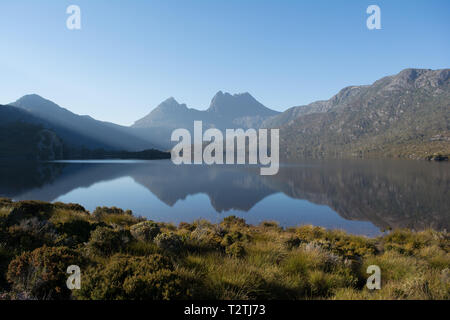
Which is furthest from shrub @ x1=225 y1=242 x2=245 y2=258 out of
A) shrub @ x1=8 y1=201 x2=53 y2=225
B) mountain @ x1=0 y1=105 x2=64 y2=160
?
mountain @ x1=0 y1=105 x2=64 y2=160

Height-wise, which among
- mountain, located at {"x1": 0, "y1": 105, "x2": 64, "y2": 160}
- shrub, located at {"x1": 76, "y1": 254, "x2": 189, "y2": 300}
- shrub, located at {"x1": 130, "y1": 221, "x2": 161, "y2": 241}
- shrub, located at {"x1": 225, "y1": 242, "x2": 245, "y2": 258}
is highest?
mountain, located at {"x1": 0, "y1": 105, "x2": 64, "y2": 160}

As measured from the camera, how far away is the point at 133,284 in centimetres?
456

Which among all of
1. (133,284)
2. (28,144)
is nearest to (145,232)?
(133,284)

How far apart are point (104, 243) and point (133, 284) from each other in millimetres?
3378

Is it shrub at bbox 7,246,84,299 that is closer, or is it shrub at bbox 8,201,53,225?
shrub at bbox 7,246,84,299

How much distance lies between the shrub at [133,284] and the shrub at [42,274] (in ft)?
3.14

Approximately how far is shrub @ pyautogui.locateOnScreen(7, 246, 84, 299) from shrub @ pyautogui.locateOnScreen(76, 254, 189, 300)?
96cm

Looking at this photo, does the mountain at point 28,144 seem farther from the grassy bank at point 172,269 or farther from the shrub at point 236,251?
the shrub at point 236,251

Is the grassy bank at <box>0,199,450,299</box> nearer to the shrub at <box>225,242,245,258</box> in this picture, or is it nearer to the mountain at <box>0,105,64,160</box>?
the shrub at <box>225,242,245,258</box>

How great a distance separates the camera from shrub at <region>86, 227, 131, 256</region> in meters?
7.05

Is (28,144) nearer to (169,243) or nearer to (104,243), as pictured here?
(104,243)

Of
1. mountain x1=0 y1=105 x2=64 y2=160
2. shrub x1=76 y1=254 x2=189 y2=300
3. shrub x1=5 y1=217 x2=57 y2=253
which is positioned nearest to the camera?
shrub x1=76 y1=254 x2=189 y2=300

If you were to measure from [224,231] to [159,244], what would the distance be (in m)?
4.87

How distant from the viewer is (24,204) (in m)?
12.1
